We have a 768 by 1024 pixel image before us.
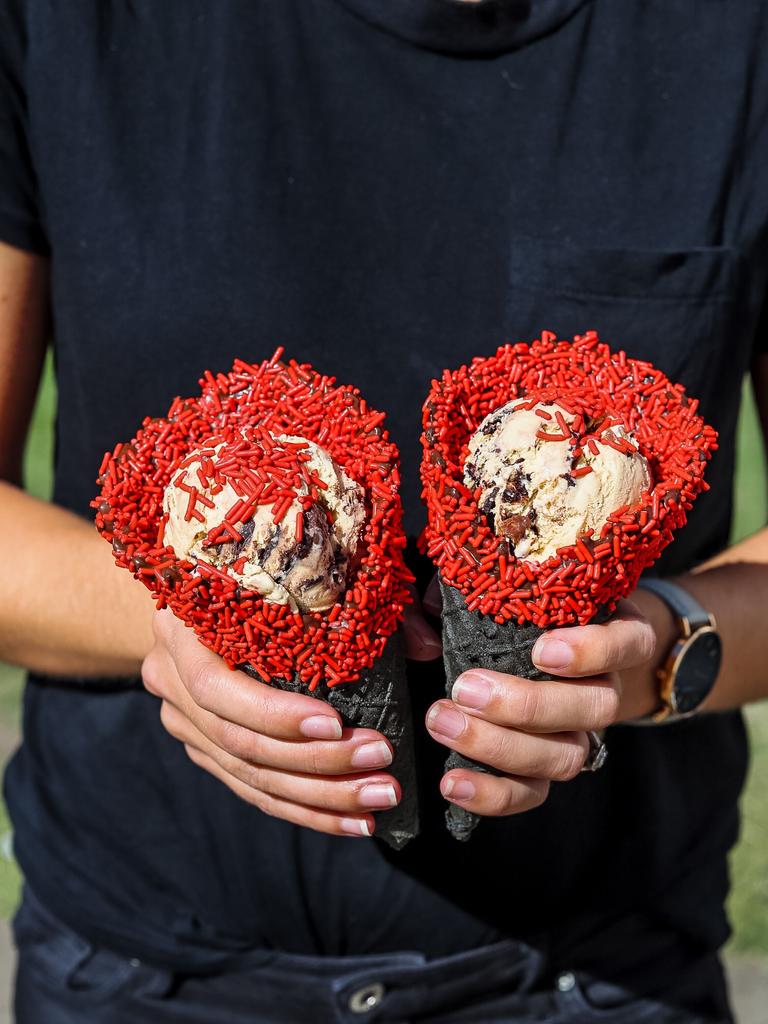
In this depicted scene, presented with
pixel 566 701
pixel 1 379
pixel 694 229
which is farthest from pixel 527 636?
pixel 1 379

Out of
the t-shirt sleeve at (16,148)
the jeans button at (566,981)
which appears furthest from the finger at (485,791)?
the t-shirt sleeve at (16,148)

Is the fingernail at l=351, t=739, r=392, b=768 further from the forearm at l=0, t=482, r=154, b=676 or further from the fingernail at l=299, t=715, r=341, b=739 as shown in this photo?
the forearm at l=0, t=482, r=154, b=676

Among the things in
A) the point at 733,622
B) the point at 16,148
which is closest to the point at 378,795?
the point at 733,622

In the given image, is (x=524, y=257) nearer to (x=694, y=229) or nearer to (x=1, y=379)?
(x=694, y=229)

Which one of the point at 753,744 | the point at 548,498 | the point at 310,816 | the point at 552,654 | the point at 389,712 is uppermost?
the point at 548,498

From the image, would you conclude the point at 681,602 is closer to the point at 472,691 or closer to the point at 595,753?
the point at 595,753

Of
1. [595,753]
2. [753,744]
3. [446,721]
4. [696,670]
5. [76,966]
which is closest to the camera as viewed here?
[446,721]
